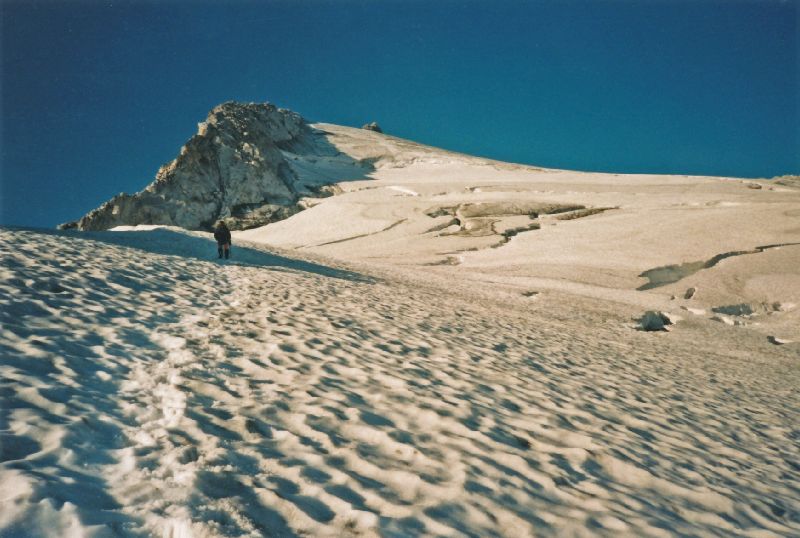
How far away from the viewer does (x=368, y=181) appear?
74875mm

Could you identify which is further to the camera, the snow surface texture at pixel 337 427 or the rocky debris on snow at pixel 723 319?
the rocky debris on snow at pixel 723 319

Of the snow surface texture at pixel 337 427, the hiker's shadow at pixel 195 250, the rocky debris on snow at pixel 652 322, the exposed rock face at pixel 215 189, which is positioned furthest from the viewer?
the exposed rock face at pixel 215 189

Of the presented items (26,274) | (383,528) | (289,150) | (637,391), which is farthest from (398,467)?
(289,150)

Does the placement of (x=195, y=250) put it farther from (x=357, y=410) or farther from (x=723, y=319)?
(x=723, y=319)

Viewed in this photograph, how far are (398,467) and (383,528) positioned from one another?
1082 millimetres

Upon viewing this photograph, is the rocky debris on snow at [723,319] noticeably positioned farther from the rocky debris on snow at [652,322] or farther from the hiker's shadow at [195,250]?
the hiker's shadow at [195,250]

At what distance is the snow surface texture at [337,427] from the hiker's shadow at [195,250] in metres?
8.46

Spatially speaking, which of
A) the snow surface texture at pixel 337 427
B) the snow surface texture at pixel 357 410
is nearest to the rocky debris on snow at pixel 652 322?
the snow surface texture at pixel 357 410

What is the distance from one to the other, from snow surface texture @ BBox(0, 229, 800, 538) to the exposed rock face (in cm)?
5369

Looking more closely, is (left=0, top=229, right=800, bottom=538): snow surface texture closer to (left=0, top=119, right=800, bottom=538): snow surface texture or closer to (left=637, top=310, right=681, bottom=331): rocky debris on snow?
(left=0, top=119, right=800, bottom=538): snow surface texture

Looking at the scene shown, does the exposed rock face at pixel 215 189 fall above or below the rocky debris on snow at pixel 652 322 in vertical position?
above

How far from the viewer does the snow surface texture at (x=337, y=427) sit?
4.21 m

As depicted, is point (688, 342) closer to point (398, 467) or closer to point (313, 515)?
point (398, 467)

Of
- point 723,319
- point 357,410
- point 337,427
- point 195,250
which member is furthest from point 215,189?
point 337,427
